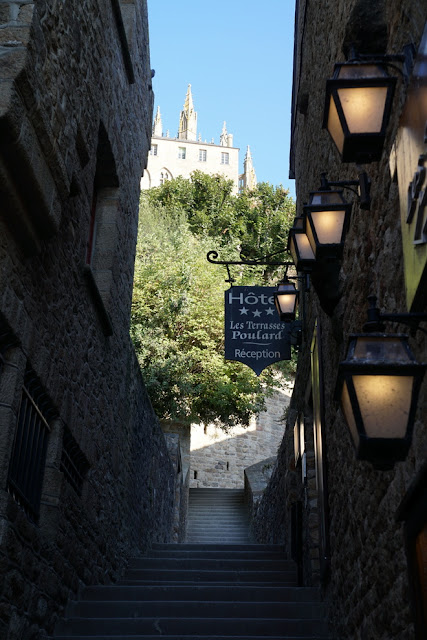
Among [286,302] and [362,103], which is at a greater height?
[286,302]

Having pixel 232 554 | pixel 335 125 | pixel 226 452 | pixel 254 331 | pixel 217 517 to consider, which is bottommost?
pixel 232 554

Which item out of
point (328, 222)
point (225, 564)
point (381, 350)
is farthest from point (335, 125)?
point (225, 564)

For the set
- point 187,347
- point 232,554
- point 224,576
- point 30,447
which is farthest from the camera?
point 187,347

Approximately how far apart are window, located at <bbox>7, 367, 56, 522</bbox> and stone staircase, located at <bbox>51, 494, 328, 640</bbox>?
110 centimetres

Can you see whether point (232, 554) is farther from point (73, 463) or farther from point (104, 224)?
point (104, 224)

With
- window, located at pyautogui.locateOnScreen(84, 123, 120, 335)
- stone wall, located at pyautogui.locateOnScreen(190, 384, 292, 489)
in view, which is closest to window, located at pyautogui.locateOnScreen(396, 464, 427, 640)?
window, located at pyautogui.locateOnScreen(84, 123, 120, 335)

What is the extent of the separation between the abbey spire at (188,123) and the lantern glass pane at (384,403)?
79.8 meters

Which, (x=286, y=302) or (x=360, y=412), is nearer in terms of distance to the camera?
(x=360, y=412)

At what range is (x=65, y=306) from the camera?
555 cm

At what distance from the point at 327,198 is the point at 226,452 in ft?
67.1

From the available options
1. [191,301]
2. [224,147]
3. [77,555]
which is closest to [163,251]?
[191,301]

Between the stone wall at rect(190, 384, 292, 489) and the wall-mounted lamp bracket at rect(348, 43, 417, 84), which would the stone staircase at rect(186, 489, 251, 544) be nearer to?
the stone wall at rect(190, 384, 292, 489)

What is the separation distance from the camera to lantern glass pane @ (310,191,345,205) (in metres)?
4.31

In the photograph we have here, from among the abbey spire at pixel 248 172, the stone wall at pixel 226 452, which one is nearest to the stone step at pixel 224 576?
the stone wall at pixel 226 452
